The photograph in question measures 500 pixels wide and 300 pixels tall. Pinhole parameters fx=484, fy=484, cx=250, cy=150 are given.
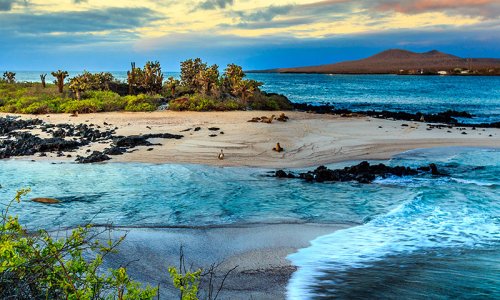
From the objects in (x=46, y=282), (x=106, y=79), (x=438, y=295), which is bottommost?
(x=438, y=295)

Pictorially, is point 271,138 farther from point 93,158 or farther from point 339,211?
point 339,211

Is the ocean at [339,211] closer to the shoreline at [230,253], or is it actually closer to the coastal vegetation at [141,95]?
the shoreline at [230,253]

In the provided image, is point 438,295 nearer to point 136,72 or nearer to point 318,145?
point 318,145

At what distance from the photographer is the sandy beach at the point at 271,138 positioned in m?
18.8

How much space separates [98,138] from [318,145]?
33.5ft

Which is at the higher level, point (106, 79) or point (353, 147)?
point (106, 79)

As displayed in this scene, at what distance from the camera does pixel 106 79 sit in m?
46.3

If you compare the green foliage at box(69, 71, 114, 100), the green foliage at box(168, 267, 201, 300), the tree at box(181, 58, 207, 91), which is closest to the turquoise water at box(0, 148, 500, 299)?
the green foliage at box(168, 267, 201, 300)

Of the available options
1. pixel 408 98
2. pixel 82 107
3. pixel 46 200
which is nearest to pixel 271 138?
pixel 46 200

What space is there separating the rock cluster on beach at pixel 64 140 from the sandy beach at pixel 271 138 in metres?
0.63

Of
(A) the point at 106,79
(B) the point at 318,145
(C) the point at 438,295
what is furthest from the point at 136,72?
(C) the point at 438,295

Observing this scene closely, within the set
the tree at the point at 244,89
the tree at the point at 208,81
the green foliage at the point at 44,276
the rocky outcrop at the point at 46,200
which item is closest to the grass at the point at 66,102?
the tree at the point at 208,81

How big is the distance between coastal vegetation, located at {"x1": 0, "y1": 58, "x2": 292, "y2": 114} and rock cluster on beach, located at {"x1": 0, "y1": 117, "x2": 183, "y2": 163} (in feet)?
27.8

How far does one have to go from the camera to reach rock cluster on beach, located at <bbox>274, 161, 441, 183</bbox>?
1517cm
